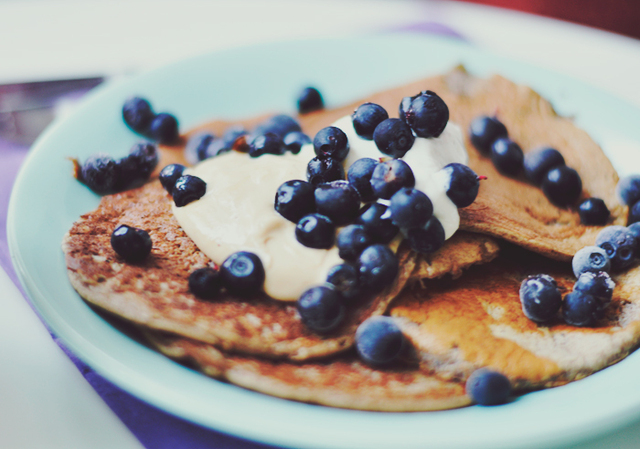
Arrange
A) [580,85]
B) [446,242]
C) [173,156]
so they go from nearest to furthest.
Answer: [446,242] < [173,156] < [580,85]

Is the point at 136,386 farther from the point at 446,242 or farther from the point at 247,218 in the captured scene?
the point at 446,242

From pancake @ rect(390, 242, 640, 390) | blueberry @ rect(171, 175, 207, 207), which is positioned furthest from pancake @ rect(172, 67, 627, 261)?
blueberry @ rect(171, 175, 207, 207)

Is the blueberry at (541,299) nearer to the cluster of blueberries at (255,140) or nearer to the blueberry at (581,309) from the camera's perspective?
the blueberry at (581,309)

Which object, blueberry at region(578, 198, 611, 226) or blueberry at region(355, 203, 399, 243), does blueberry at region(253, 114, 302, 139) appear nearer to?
blueberry at region(355, 203, 399, 243)

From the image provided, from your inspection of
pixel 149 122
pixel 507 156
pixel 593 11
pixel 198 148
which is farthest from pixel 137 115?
pixel 593 11

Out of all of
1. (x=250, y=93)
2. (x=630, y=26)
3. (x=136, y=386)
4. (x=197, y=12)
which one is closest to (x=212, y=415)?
(x=136, y=386)

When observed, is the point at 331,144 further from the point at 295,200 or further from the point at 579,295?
the point at 579,295

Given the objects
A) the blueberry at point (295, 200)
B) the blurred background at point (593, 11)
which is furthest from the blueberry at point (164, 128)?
the blurred background at point (593, 11)
